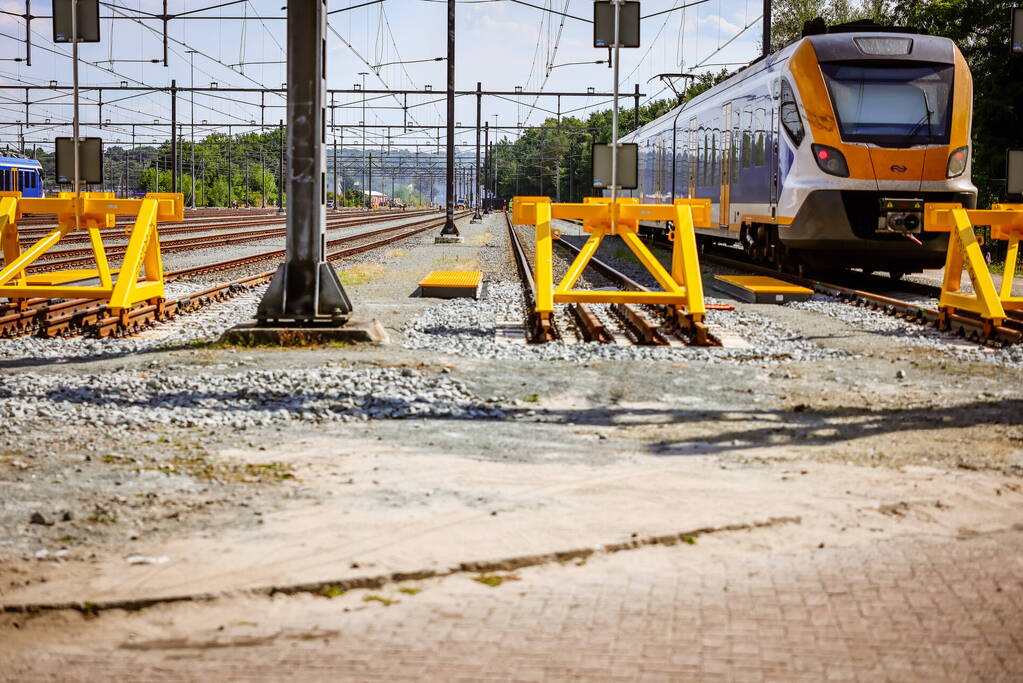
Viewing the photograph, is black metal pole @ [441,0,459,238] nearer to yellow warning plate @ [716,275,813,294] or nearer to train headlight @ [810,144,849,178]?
yellow warning plate @ [716,275,813,294]

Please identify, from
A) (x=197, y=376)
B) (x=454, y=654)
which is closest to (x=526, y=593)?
(x=454, y=654)

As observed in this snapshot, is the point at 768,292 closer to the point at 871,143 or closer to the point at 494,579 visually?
the point at 871,143

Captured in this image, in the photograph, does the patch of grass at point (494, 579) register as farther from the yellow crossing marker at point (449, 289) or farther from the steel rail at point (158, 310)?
the yellow crossing marker at point (449, 289)

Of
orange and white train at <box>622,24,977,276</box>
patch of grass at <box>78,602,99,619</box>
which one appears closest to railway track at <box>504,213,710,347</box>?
orange and white train at <box>622,24,977,276</box>

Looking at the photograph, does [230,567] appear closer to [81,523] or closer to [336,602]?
[336,602]

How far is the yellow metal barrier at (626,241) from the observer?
40.6 ft

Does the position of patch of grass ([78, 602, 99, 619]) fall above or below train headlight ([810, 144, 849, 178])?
below

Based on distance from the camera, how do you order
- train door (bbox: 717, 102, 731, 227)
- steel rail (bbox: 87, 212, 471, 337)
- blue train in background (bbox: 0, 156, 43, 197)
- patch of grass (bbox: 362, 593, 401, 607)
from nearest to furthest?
patch of grass (bbox: 362, 593, 401, 607)
steel rail (bbox: 87, 212, 471, 337)
train door (bbox: 717, 102, 731, 227)
blue train in background (bbox: 0, 156, 43, 197)

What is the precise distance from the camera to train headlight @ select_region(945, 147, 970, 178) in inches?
667

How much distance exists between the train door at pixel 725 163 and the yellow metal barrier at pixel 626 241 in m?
8.38

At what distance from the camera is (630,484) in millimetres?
5711

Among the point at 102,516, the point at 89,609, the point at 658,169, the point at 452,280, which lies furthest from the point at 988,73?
the point at 89,609

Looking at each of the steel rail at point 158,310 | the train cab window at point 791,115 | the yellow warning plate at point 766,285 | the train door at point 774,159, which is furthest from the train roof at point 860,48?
the steel rail at point 158,310

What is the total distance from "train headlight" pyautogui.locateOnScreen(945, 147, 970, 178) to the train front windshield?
0.29m
